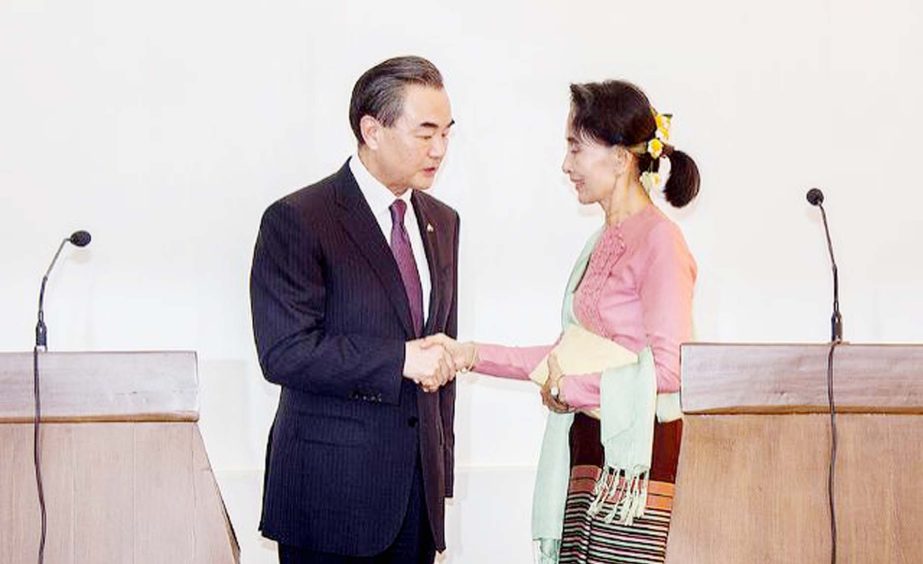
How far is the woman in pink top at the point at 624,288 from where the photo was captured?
2529 mm

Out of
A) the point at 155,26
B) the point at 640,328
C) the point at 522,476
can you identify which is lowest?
the point at 522,476

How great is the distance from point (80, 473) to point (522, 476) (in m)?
1.83

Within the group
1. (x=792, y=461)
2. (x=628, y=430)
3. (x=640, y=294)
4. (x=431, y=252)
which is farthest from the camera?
(x=431, y=252)

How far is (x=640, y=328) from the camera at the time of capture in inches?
104

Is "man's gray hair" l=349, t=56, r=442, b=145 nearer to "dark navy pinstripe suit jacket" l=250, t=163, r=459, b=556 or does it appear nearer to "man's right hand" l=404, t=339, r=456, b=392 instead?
"dark navy pinstripe suit jacket" l=250, t=163, r=459, b=556

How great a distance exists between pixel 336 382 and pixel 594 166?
0.69m

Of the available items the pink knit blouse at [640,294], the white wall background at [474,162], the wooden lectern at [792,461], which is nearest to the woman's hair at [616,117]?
the pink knit blouse at [640,294]

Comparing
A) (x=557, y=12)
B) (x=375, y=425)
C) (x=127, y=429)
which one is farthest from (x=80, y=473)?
(x=557, y=12)

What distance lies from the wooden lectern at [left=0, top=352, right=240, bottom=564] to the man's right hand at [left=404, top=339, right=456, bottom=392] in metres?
0.58

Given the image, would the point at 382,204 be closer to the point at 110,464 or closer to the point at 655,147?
the point at 655,147

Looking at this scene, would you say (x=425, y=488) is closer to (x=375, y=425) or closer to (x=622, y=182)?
(x=375, y=425)

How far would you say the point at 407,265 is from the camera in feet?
9.08

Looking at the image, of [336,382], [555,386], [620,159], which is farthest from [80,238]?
[620,159]

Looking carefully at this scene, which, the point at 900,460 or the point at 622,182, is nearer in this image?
the point at 900,460
